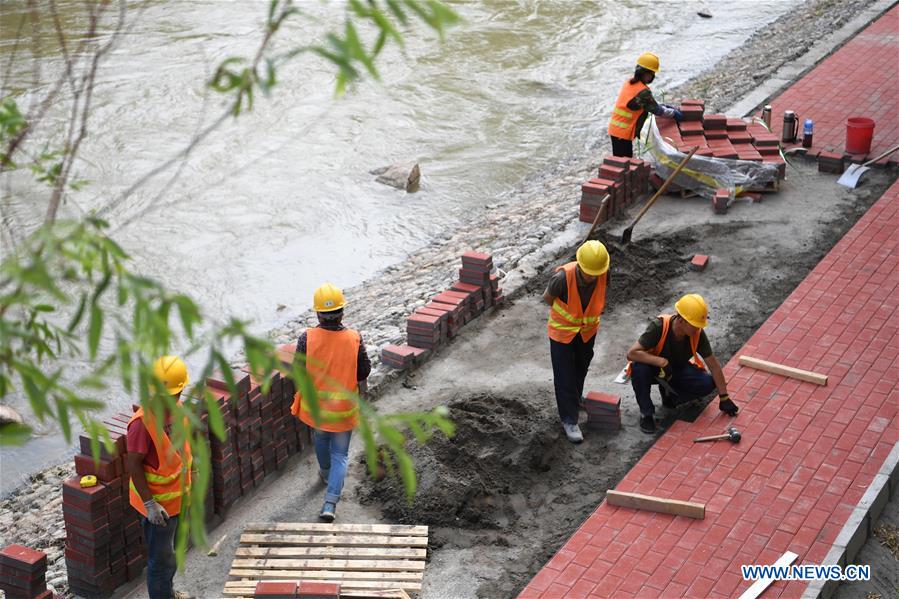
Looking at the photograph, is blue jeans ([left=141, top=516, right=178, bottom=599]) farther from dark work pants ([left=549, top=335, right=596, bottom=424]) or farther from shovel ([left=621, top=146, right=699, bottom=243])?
shovel ([left=621, top=146, right=699, bottom=243])

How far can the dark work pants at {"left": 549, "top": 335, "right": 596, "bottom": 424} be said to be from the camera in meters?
8.45

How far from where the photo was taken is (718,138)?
13.4m

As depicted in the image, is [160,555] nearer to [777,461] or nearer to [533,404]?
[533,404]

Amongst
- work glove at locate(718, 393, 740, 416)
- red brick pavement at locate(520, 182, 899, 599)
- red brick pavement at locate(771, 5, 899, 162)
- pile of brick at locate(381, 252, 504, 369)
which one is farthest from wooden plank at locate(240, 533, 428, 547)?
red brick pavement at locate(771, 5, 899, 162)

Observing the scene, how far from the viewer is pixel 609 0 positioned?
26.1m

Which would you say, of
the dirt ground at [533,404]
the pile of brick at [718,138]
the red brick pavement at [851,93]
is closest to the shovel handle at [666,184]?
the dirt ground at [533,404]

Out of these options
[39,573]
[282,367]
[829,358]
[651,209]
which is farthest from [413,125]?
[282,367]

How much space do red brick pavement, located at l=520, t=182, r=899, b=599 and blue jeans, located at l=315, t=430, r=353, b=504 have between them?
1486 mm

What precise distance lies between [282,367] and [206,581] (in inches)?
170

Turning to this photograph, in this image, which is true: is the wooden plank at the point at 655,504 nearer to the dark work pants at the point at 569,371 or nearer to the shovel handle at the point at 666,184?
the dark work pants at the point at 569,371

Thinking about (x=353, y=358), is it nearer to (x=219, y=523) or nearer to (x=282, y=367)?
(x=219, y=523)

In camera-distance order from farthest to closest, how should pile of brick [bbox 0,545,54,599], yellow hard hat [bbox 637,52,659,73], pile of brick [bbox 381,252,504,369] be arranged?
yellow hard hat [bbox 637,52,659,73] < pile of brick [bbox 381,252,504,369] < pile of brick [bbox 0,545,54,599]

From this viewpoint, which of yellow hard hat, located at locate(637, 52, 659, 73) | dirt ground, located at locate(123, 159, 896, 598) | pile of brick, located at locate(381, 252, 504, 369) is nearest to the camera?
dirt ground, located at locate(123, 159, 896, 598)

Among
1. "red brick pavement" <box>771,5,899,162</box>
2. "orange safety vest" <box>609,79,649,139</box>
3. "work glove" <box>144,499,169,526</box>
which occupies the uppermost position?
"work glove" <box>144,499,169,526</box>
